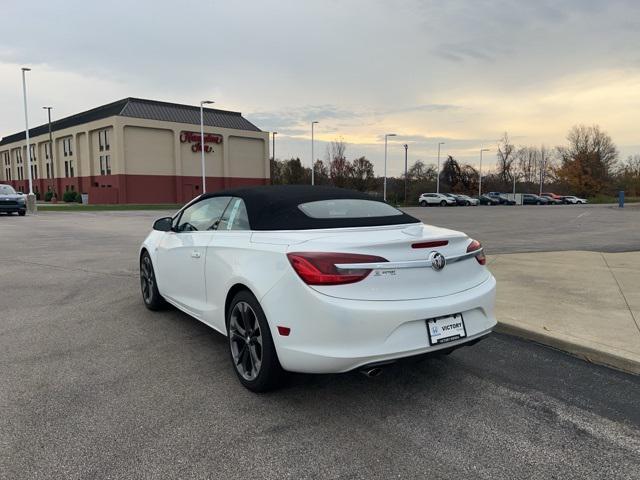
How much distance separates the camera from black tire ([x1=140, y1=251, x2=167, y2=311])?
575 cm

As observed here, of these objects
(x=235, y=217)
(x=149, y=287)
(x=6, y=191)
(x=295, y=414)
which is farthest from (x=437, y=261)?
(x=6, y=191)

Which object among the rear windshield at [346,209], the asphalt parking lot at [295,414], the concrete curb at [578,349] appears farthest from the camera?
the concrete curb at [578,349]

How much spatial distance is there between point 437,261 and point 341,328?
2.80 ft

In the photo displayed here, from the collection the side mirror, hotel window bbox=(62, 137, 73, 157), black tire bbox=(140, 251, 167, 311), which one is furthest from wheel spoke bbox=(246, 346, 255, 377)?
hotel window bbox=(62, 137, 73, 157)

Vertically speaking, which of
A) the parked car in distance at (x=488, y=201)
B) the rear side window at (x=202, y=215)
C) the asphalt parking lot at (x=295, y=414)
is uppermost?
the rear side window at (x=202, y=215)

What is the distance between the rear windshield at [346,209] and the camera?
3961 millimetres

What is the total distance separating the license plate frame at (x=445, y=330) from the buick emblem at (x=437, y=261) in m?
0.34

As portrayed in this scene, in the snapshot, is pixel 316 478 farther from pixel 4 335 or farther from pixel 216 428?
pixel 4 335

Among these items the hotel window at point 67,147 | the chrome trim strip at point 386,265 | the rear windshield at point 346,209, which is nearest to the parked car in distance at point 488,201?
the hotel window at point 67,147

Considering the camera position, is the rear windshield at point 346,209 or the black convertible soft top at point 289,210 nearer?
the black convertible soft top at point 289,210

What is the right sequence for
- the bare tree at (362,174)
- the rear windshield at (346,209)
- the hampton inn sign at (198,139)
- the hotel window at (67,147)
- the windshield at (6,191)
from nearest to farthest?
1. the rear windshield at (346,209)
2. the windshield at (6,191)
3. the hampton inn sign at (198,139)
4. the hotel window at (67,147)
5. the bare tree at (362,174)

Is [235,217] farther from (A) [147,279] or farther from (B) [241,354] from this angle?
(A) [147,279]

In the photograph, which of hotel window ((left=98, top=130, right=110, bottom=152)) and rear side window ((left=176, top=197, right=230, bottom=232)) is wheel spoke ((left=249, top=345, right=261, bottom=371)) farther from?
hotel window ((left=98, top=130, right=110, bottom=152))

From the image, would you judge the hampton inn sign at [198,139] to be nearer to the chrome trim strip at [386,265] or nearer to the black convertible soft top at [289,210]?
the black convertible soft top at [289,210]
